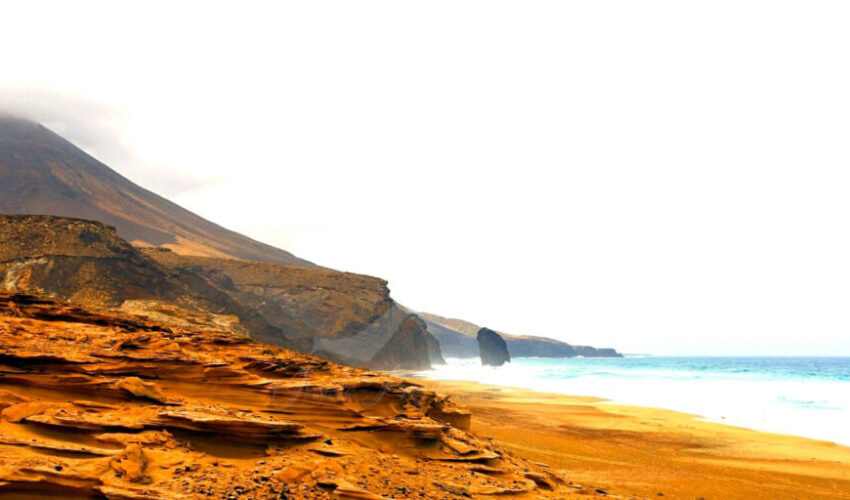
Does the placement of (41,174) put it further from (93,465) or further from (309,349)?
(93,465)

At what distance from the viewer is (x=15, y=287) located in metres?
41.0

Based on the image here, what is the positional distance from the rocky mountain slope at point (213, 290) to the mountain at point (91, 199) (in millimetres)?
50412

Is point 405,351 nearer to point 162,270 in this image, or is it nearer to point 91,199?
point 162,270

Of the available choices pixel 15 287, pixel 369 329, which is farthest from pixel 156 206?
pixel 15 287

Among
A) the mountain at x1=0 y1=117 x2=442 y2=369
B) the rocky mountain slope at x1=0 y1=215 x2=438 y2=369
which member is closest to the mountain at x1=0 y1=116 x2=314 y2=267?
the mountain at x1=0 y1=117 x2=442 y2=369

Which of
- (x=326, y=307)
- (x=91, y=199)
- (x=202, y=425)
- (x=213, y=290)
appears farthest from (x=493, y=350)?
(x=202, y=425)

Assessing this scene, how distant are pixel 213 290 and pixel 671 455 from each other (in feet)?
181

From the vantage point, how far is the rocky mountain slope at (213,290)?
1655 inches

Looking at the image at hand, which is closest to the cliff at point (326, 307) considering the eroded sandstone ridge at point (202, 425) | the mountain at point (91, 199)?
the mountain at point (91, 199)

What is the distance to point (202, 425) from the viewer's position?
323 inches

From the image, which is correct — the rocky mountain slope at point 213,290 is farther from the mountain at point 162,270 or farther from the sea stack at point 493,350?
the sea stack at point 493,350

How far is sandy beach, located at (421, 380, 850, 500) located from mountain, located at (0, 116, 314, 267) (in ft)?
380

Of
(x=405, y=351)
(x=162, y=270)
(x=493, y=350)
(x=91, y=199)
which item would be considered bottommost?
(x=493, y=350)

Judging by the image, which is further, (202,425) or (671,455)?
(671,455)
